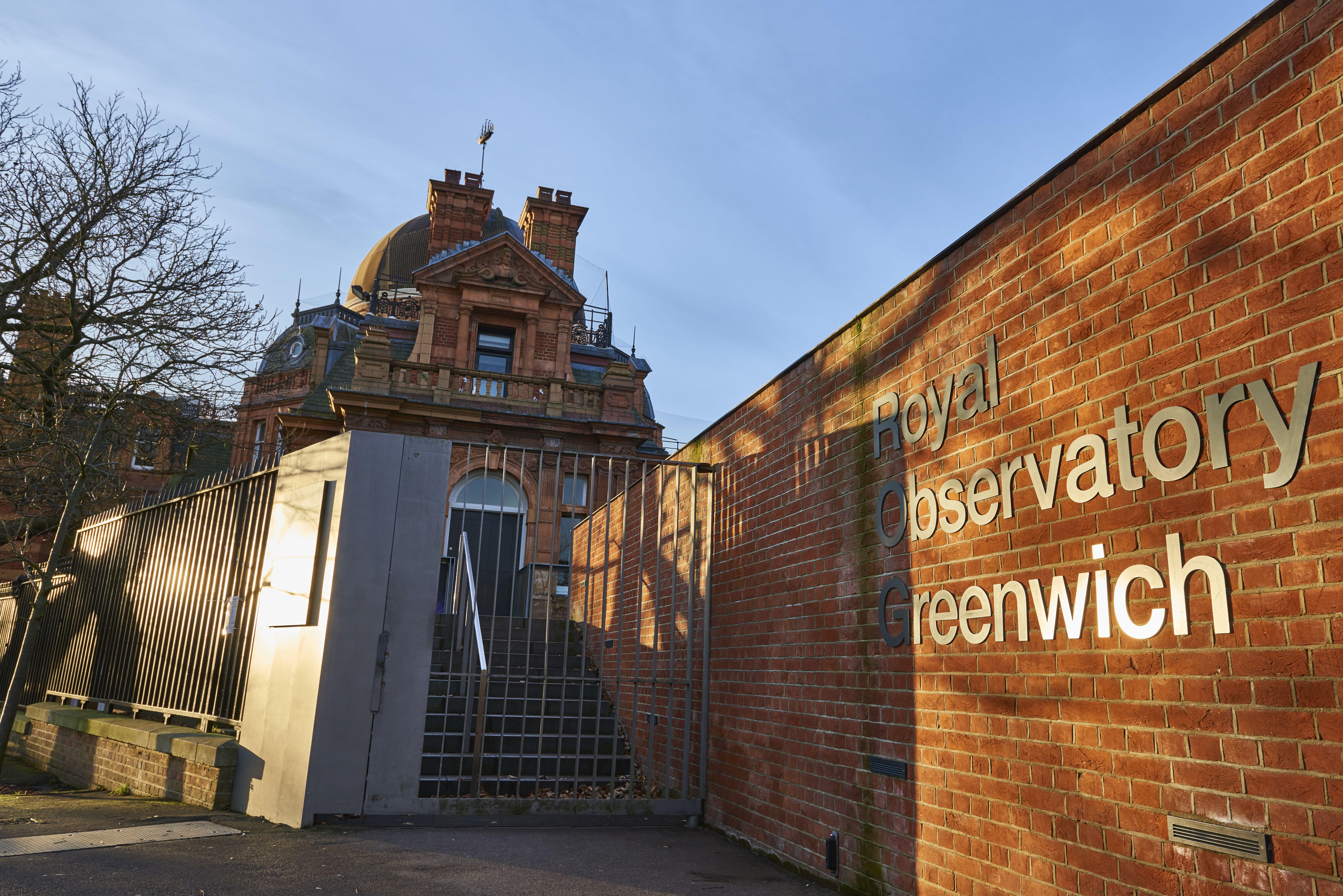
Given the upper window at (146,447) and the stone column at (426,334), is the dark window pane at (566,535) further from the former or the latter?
the upper window at (146,447)

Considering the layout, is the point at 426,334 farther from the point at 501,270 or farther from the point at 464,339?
the point at 501,270

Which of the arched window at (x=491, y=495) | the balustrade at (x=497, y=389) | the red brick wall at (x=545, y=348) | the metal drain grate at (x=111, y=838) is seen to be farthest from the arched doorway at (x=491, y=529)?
the metal drain grate at (x=111, y=838)

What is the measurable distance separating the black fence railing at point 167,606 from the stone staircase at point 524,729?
1.67m

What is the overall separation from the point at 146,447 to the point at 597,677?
28.9ft

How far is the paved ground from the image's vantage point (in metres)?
4.36

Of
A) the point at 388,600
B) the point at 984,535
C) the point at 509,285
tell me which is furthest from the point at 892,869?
the point at 509,285

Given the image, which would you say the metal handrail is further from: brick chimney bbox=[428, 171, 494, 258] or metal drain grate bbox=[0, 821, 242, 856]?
brick chimney bbox=[428, 171, 494, 258]

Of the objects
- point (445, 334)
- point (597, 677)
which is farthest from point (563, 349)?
point (597, 677)

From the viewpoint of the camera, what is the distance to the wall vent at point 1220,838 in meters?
2.48

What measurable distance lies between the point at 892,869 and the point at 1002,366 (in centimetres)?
245

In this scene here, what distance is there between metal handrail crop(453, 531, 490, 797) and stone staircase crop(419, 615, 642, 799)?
8cm

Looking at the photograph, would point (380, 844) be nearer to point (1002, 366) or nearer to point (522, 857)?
point (522, 857)

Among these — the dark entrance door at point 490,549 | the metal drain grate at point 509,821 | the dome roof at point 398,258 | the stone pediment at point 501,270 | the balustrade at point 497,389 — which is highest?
the dome roof at point 398,258

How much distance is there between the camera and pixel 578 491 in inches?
736
